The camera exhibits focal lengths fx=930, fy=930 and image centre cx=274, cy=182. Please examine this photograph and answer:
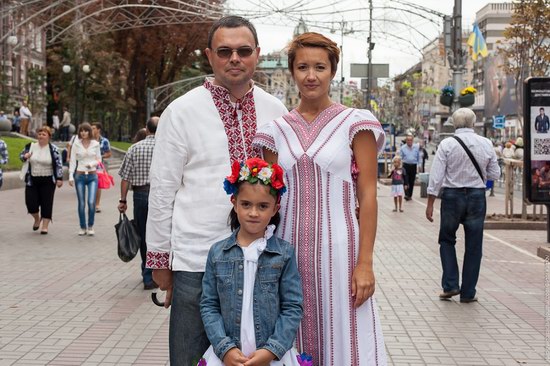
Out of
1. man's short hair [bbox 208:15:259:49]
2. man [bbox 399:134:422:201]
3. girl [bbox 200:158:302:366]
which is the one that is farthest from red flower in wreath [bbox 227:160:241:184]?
man [bbox 399:134:422:201]

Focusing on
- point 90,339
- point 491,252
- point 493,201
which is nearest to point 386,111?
point 493,201

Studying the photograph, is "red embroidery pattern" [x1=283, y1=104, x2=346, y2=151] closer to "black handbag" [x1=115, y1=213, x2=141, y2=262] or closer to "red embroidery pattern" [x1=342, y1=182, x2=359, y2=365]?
"red embroidery pattern" [x1=342, y1=182, x2=359, y2=365]

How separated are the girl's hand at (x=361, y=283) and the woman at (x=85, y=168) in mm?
11139

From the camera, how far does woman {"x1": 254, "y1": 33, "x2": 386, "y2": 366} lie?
367 centimetres

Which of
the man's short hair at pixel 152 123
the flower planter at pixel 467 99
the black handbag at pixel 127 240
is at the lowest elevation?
the black handbag at pixel 127 240

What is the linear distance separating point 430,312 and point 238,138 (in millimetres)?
4939

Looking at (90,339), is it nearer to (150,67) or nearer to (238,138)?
(238,138)

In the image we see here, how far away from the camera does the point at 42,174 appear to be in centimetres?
1430

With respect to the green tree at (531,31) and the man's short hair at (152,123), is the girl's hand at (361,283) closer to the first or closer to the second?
the man's short hair at (152,123)

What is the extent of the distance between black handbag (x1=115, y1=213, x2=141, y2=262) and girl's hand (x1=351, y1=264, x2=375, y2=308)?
19.0ft

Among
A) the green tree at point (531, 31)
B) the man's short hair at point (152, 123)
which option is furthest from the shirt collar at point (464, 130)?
the green tree at point (531, 31)

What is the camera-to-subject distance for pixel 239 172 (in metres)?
3.64

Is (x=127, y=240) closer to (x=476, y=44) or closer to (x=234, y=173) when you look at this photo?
(x=234, y=173)

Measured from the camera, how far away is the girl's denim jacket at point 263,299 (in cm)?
361
